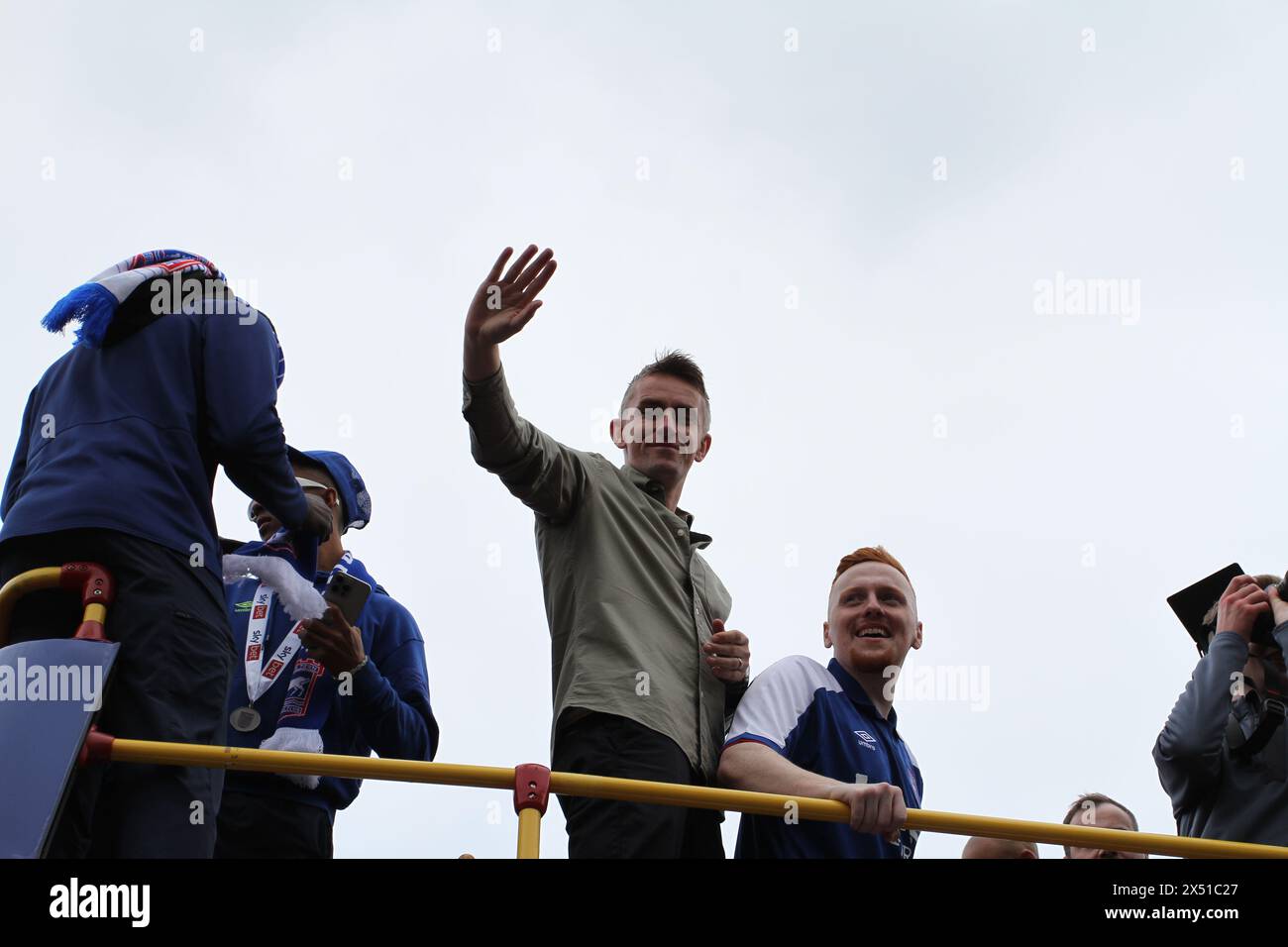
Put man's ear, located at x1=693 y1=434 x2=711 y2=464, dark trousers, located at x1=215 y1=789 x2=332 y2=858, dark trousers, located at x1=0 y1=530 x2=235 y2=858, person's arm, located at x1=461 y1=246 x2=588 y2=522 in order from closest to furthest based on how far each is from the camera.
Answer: dark trousers, located at x1=0 y1=530 x2=235 y2=858
person's arm, located at x1=461 y1=246 x2=588 y2=522
dark trousers, located at x1=215 y1=789 x2=332 y2=858
man's ear, located at x1=693 y1=434 x2=711 y2=464

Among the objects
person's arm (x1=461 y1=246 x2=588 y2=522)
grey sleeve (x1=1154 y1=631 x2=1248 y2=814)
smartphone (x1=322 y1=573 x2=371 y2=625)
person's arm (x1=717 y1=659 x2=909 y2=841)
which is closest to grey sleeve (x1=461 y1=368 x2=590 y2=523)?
person's arm (x1=461 y1=246 x2=588 y2=522)

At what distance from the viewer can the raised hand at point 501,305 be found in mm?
4781

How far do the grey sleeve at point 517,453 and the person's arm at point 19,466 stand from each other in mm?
1286

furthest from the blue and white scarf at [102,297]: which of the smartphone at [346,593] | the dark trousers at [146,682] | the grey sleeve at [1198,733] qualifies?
the grey sleeve at [1198,733]

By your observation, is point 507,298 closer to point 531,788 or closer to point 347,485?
point 347,485

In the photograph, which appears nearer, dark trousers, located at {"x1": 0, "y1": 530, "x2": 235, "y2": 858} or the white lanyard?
dark trousers, located at {"x1": 0, "y1": 530, "x2": 235, "y2": 858}

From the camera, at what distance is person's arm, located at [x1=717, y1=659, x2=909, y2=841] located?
4.15 metres

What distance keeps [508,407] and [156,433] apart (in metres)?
1.11

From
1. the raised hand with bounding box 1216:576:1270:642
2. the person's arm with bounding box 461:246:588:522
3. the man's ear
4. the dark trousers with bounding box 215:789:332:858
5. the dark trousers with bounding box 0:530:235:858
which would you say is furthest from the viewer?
the man's ear

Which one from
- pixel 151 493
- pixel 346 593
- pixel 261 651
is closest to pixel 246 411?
pixel 151 493

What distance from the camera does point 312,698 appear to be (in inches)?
202

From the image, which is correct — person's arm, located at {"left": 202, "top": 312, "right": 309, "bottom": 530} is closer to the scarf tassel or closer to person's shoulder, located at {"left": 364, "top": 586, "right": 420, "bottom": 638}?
the scarf tassel
